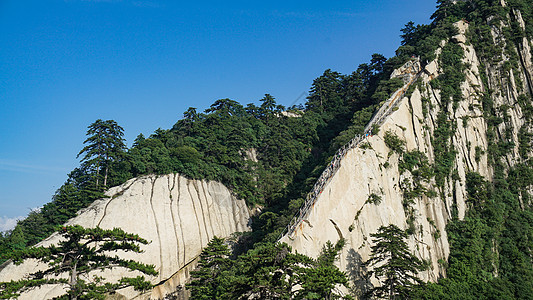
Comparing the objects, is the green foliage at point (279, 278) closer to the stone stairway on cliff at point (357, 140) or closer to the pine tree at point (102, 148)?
the stone stairway on cliff at point (357, 140)

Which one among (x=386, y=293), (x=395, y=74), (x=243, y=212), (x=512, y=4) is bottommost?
(x=386, y=293)

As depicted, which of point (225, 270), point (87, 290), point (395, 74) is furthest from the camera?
point (395, 74)

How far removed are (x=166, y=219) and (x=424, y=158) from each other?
30.6 meters

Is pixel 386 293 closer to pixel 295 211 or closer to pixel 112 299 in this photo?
pixel 295 211

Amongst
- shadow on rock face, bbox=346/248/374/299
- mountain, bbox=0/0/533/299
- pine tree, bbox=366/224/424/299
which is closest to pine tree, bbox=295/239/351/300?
mountain, bbox=0/0/533/299

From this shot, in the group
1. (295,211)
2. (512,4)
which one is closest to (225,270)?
(295,211)

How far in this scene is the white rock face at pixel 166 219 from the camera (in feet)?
111

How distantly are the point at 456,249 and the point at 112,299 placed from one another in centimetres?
3484

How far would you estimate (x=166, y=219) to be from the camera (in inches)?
1454

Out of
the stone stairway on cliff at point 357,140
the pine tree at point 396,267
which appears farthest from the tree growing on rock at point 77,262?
the pine tree at point 396,267

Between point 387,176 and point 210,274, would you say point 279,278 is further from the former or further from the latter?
point 387,176

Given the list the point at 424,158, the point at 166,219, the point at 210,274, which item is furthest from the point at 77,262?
the point at 424,158

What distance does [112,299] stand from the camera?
30.1m

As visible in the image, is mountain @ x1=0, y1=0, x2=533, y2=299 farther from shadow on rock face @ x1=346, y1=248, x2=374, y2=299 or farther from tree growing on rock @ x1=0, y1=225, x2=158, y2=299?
tree growing on rock @ x1=0, y1=225, x2=158, y2=299
